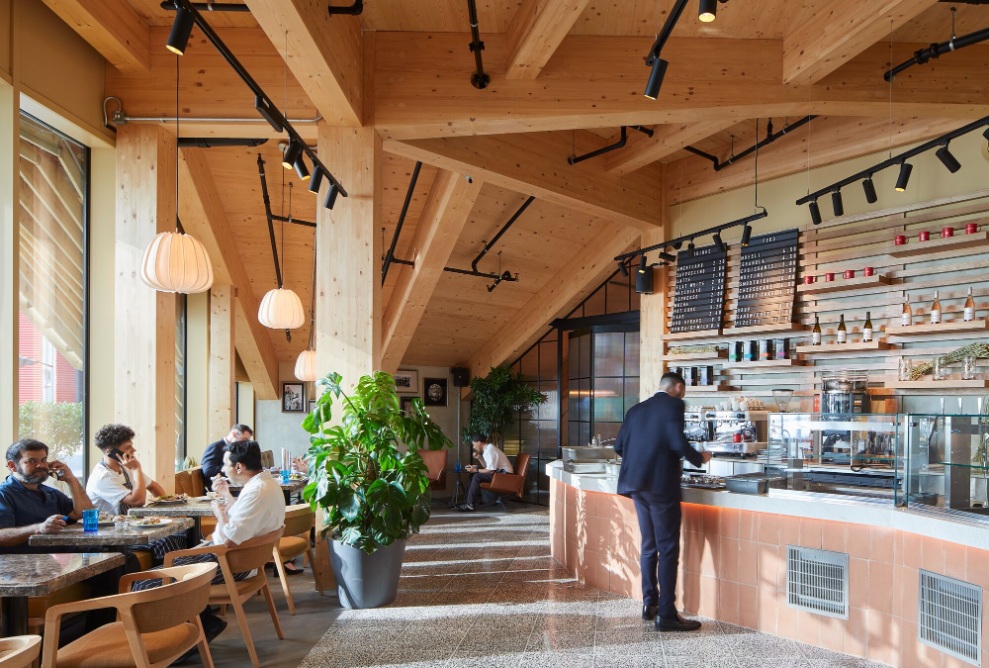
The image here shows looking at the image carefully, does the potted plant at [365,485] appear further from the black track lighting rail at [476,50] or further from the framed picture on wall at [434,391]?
the framed picture on wall at [434,391]

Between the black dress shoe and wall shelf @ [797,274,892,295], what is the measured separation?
345 centimetres

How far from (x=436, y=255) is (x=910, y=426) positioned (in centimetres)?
531

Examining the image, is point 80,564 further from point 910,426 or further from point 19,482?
point 910,426

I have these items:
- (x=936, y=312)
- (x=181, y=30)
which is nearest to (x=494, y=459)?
(x=936, y=312)

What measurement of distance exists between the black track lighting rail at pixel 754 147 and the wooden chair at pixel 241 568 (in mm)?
5463

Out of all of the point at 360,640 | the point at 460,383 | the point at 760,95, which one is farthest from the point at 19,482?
the point at 460,383

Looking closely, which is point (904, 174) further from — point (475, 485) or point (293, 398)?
point (293, 398)

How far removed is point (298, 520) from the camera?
5590mm

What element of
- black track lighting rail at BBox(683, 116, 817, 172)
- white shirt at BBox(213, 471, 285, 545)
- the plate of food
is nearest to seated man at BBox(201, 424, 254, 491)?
the plate of food

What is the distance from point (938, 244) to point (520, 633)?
14.8 feet

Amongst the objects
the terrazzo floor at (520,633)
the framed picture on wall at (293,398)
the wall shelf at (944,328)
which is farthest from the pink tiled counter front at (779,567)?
the framed picture on wall at (293,398)

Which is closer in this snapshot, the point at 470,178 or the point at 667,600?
the point at 667,600

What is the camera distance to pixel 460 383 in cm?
1238

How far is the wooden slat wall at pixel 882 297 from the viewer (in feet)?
20.3
